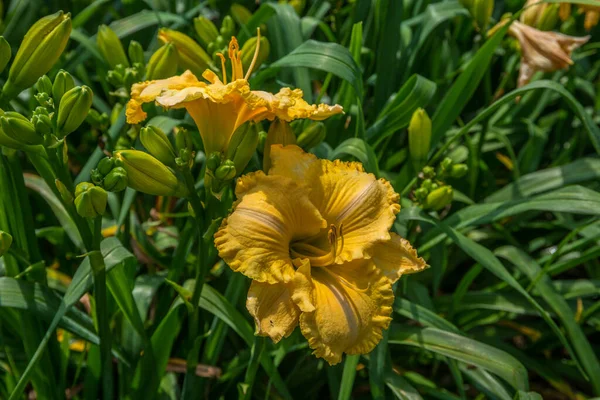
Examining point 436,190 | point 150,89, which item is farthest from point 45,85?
point 436,190

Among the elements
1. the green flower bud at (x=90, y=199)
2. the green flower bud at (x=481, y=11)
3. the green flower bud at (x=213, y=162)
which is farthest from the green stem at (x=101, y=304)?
the green flower bud at (x=481, y=11)

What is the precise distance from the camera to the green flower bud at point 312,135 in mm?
1056

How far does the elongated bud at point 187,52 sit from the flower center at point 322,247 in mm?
443

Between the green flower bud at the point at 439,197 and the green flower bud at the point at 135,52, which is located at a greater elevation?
the green flower bud at the point at 135,52

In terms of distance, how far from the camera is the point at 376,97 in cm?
138

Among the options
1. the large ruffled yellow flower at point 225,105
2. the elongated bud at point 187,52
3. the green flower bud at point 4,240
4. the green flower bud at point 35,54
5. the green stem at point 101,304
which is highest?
the green flower bud at point 35,54

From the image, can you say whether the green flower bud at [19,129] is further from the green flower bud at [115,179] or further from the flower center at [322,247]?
the flower center at [322,247]

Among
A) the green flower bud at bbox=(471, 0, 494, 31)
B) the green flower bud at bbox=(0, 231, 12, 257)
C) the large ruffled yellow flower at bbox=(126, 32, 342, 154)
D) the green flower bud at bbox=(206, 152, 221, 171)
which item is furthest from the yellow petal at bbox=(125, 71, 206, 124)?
the green flower bud at bbox=(471, 0, 494, 31)

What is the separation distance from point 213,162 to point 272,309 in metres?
0.20

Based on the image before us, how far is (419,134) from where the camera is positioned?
1.15 metres

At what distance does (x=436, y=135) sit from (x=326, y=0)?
1.89ft

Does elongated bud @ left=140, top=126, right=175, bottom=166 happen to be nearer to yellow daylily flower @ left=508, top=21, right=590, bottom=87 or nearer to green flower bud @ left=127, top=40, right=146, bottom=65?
green flower bud @ left=127, top=40, right=146, bottom=65

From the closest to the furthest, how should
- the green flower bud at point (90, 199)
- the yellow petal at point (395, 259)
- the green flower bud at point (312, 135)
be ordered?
the green flower bud at point (90, 199), the yellow petal at point (395, 259), the green flower bud at point (312, 135)

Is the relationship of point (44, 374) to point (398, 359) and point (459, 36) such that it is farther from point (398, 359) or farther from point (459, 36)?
point (459, 36)
